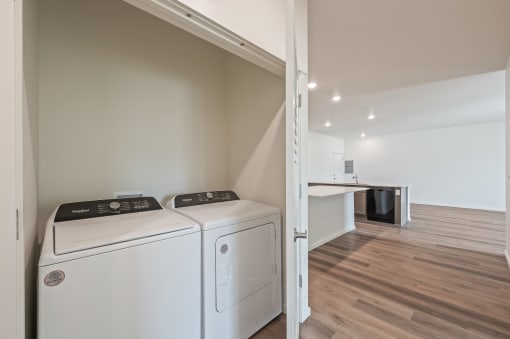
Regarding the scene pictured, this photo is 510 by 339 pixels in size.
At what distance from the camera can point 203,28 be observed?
112 cm

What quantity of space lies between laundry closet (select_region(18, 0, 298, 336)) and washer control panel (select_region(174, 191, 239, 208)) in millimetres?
196

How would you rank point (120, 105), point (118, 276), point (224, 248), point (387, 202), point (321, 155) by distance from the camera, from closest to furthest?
point (118, 276)
point (224, 248)
point (120, 105)
point (387, 202)
point (321, 155)

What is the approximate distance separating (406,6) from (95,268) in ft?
8.73

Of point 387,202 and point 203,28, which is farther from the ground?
point 203,28

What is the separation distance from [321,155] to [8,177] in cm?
787

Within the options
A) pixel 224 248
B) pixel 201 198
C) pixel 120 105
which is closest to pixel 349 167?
pixel 201 198

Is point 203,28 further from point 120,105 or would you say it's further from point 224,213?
point 224,213

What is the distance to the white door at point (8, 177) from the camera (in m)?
0.59

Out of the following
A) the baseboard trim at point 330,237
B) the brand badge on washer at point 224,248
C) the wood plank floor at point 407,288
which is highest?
the brand badge on washer at point 224,248

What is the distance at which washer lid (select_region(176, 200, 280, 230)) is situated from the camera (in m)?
1.29

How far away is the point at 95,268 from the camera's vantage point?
886 millimetres

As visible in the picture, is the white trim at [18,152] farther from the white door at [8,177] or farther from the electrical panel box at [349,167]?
the electrical panel box at [349,167]

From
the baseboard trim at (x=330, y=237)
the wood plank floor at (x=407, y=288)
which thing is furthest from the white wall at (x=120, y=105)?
the baseboard trim at (x=330, y=237)

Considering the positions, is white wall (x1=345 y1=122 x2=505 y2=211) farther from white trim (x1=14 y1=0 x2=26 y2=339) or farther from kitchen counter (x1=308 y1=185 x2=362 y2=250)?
white trim (x1=14 y1=0 x2=26 y2=339)
